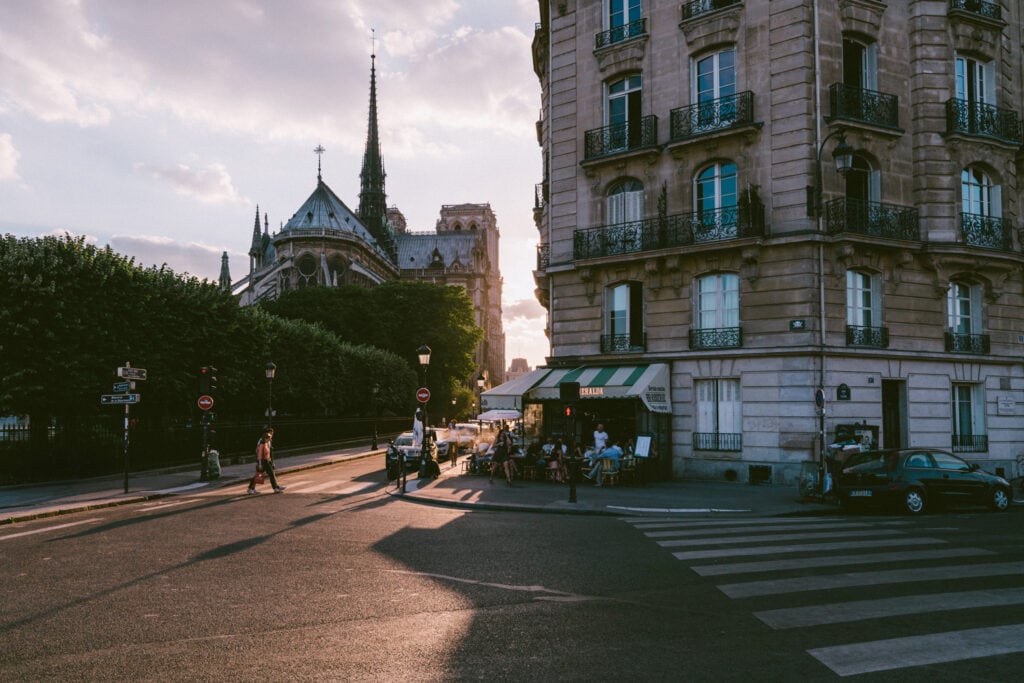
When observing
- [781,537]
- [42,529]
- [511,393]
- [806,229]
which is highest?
[806,229]

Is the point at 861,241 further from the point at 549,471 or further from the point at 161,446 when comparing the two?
the point at 161,446

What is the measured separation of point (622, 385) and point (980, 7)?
657 inches

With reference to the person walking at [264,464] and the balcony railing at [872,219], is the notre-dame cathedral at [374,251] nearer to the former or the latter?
the person walking at [264,464]

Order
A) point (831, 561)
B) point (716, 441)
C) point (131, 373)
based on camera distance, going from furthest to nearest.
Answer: point (716, 441) < point (131, 373) < point (831, 561)

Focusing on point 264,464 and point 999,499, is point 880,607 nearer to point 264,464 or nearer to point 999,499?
point 999,499

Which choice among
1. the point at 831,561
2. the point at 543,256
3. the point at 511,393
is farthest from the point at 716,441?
the point at 831,561

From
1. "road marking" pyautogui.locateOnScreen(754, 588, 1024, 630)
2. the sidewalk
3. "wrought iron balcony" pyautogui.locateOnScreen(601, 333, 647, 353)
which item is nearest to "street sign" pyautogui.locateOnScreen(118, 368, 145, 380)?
the sidewalk

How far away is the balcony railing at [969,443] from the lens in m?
23.3

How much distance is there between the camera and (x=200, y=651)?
6395mm

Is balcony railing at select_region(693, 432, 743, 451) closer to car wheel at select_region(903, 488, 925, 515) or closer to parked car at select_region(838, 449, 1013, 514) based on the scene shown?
parked car at select_region(838, 449, 1013, 514)

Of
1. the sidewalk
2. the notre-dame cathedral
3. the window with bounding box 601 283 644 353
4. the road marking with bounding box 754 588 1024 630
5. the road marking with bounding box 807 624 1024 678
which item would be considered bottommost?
the sidewalk

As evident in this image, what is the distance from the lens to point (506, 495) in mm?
19484

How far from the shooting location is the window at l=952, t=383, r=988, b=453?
23516 mm

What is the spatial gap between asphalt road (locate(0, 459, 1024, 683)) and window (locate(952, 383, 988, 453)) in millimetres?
10753
